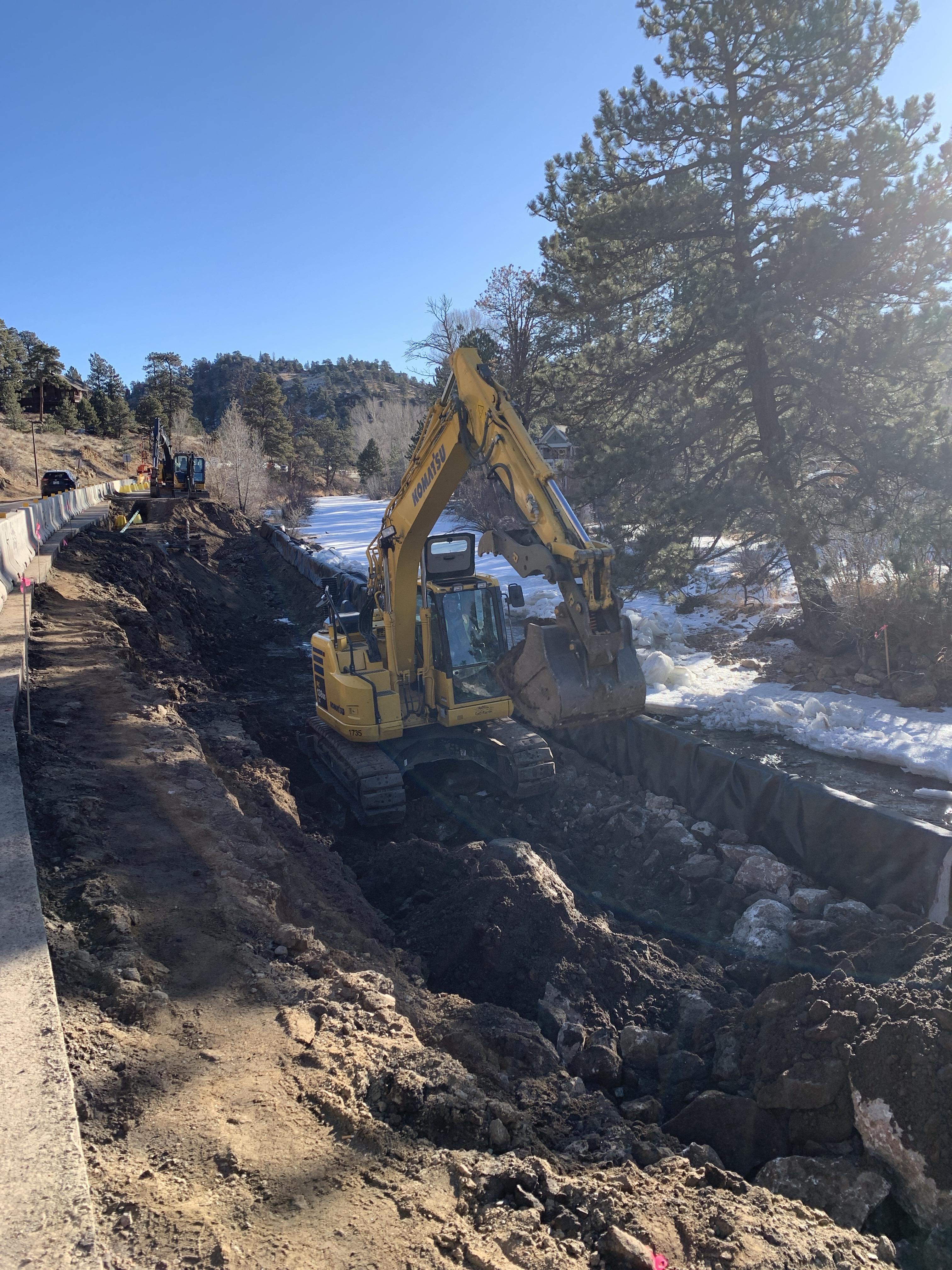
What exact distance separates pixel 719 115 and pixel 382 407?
80356mm

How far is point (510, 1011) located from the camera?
5168mm

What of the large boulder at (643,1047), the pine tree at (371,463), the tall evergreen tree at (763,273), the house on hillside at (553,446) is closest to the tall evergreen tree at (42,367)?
the pine tree at (371,463)

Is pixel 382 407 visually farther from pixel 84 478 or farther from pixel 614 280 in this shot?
pixel 614 280

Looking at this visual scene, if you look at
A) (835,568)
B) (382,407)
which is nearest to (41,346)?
(382,407)

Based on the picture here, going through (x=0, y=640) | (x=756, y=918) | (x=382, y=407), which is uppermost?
(x=382, y=407)

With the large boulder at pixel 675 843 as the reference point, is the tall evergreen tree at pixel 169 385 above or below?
above

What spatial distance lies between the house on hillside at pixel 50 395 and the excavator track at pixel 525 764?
64220mm

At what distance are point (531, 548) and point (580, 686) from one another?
49.3 inches

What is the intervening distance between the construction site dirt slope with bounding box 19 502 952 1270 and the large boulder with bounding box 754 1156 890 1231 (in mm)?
12

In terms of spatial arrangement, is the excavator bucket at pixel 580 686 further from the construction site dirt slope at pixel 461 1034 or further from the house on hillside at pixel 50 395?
the house on hillside at pixel 50 395

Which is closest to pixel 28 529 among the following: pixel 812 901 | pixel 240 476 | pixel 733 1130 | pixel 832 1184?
pixel 812 901

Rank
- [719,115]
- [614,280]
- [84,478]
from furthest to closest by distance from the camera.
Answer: [84,478]
[614,280]
[719,115]

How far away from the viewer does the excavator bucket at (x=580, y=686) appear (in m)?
6.80

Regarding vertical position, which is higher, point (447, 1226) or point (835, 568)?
point (835, 568)
